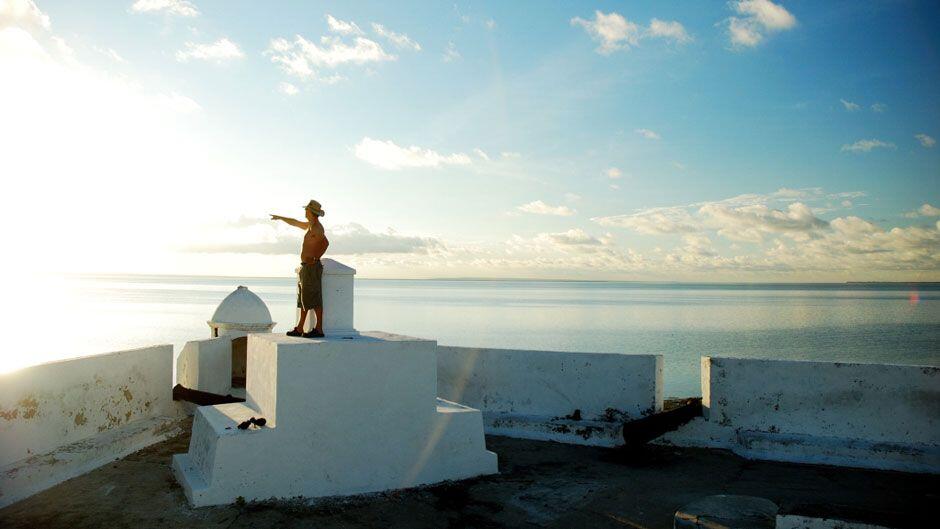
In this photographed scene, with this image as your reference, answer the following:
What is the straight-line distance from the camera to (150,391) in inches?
357

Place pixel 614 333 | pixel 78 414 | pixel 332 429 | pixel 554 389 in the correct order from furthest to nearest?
pixel 614 333, pixel 554 389, pixel 78 414, pixel 332 429

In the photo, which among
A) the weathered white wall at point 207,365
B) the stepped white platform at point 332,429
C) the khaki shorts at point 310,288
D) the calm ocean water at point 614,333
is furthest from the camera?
the calm ocean water at point 614,333

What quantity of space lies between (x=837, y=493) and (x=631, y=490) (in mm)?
2146

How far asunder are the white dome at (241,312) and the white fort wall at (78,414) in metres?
2.67

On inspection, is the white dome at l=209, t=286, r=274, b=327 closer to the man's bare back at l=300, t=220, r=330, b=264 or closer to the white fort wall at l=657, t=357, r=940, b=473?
the man's bare back at l=300, t=220, r=330, b=264

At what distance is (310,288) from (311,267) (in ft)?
0.82

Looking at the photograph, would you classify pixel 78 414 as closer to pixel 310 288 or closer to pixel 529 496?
pixel 310 288

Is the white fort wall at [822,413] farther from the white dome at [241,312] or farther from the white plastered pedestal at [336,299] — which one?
the white dome at [241,312]

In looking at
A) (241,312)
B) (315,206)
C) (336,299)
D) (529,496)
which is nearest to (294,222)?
(315,206)

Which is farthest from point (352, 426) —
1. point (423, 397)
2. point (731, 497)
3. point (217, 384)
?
point (217, 384)

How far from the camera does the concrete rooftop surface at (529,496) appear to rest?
5996mm

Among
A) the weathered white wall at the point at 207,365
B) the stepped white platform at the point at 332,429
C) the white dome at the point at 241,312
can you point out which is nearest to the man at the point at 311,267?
the stepped white platform at the point at 332,429

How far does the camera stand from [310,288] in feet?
24.1

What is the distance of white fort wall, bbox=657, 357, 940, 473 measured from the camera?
25.0ft
